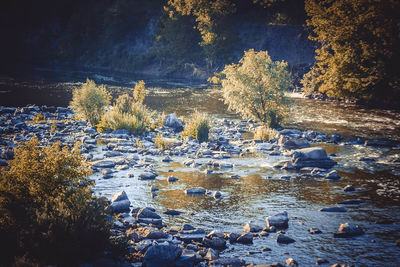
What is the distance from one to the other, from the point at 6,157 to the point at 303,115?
22.9m

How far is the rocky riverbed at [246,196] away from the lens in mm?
8867

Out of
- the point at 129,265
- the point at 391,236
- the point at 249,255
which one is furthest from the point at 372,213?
the point at 129,265

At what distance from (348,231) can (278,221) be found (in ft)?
5.97

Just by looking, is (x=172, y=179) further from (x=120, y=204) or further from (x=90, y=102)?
(x=90, y=102)

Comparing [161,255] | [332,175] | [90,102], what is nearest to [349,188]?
[332,175]

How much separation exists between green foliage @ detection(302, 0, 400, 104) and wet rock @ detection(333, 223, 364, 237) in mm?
23731

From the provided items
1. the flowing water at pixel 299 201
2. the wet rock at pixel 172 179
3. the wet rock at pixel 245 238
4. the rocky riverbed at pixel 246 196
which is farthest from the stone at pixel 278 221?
the wet rock at pixel 172 179

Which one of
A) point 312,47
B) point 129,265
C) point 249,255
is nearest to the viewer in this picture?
point 129,265

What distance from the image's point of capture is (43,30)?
399ft

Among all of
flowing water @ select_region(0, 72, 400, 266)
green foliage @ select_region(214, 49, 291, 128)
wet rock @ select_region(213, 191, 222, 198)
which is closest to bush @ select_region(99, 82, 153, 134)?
green foliage @ select_region(214, 49, 291, 128)

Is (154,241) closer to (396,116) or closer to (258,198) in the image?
(258,198)

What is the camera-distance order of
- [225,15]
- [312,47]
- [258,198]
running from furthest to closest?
[225,15]
[312,47]
[258,198]

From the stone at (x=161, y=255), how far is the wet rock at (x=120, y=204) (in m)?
3.26

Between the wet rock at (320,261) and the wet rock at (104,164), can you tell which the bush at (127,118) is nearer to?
the wet rock at (104,164)
